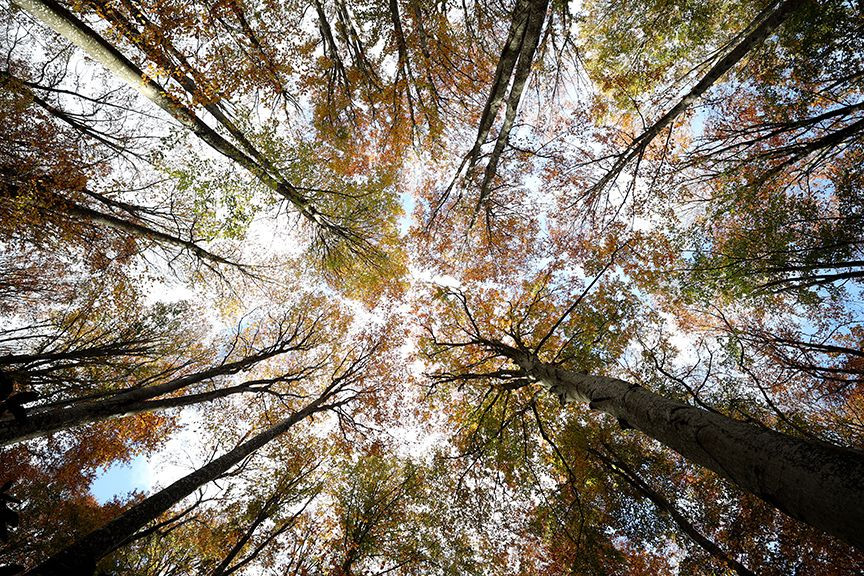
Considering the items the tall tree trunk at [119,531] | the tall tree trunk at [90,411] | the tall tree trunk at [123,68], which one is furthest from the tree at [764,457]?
the tall tree trunk at [123,68]

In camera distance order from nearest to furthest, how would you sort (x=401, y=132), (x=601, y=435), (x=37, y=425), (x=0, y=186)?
(x=37, y=425)
(x=0, y=186)
(x=601, y=435)
(x=401, y=132)

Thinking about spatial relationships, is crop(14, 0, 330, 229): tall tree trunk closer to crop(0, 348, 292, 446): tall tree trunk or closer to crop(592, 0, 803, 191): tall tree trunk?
crop(0, 348, 292, 446): tall tree trunk

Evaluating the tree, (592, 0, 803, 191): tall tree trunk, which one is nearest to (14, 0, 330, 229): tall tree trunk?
(592, 0, 803, 191): tall tree trunk

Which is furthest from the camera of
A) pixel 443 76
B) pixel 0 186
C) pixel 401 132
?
pixel 401 132

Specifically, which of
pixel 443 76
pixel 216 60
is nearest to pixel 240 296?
pixel 216 60

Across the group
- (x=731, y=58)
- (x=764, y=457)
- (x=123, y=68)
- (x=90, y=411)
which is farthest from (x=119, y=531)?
(x=731, y=58)

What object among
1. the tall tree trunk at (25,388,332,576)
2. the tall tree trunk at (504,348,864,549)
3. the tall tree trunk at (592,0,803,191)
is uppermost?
the tall tree trunk at (592,0,803,191)

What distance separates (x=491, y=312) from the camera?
10078mm

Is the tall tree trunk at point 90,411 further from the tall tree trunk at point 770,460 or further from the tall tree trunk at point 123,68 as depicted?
the tall tree trunk at point 770,460

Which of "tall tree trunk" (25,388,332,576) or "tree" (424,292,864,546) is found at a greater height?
"tree" (424,292,864,546)

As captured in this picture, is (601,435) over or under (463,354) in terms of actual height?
under

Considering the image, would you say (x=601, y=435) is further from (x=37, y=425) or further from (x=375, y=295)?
(x=37, y=425)

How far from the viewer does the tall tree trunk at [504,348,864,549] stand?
1.57 metres

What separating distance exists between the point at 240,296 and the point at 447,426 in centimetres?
882
